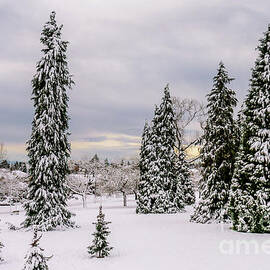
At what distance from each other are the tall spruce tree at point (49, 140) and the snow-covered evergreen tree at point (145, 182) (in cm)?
1350

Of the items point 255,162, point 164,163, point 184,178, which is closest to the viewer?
point 255,162

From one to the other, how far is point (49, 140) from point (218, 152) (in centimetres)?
1120

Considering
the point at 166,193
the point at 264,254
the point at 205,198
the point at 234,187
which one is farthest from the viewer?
the point at 166,193

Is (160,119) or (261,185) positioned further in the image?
(160,119)

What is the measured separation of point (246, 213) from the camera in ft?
54.2

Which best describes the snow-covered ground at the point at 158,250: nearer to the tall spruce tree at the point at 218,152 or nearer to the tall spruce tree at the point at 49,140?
the tall spruce tree at the point at 49,140

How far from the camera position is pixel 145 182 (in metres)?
34.2

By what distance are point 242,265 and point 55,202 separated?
12.9m

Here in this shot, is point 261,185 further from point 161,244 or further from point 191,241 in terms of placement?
point 161,244

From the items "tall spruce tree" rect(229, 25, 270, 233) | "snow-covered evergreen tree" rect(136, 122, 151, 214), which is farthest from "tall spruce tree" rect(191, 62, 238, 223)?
"snow-covered evergreen tree" rect(136, 122, 151, 214)

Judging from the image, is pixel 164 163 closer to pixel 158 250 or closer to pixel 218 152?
pixel 218 152

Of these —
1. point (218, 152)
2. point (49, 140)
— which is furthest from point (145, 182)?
point (49, 140)

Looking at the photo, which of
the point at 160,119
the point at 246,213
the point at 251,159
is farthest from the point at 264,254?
the point at 160,119

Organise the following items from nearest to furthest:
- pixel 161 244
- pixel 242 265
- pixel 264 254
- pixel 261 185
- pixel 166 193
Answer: pixel 242 265
pixel 264 254
pixel 161 244
pixel 261 185
pixel 166 193
